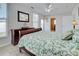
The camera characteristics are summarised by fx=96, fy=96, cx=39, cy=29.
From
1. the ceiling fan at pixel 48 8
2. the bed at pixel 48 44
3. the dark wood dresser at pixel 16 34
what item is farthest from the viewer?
the dark wood dresser at pixel 16 34

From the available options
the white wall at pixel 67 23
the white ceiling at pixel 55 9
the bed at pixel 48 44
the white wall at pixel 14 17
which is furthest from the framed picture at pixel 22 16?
the white wall at pixel 67 23

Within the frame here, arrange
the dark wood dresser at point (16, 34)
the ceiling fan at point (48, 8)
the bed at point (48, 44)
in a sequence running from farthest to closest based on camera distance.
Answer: the dark wood dresser at point (16, 34), the ceiling fan at point (48, 8), the bed at point (48, 44)

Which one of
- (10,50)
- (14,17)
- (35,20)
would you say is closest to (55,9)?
(35,20)

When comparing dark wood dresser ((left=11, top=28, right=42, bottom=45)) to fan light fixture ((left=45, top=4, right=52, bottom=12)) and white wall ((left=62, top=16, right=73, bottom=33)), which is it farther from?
white wall ((left=62, top=16, right=73, bottom=33))

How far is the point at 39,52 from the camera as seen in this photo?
156 cm

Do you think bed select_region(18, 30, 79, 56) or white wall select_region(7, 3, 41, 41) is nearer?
bed select_region(18, 30, 79, 56)

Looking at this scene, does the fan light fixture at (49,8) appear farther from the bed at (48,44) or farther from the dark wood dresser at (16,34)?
the dark wood dresser at (16,34)

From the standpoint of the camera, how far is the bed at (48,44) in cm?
131

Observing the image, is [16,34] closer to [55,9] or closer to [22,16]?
[22,16]

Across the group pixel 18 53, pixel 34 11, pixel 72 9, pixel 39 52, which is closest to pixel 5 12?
pixel 34 11

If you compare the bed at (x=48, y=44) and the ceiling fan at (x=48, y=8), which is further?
the ceiling fan at (x=48, y=8)

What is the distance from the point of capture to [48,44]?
1488 millimetres

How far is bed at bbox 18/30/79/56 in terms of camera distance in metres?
1.31

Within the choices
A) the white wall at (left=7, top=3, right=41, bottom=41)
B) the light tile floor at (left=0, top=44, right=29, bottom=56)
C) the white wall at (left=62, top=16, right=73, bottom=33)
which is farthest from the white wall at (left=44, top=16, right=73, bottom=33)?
the light tile floor at (left=0, top=44, right=29, bottom=56)
